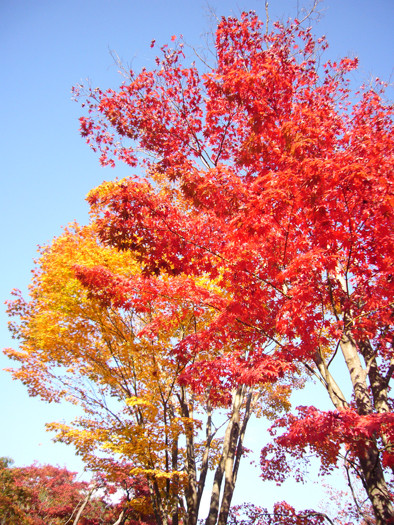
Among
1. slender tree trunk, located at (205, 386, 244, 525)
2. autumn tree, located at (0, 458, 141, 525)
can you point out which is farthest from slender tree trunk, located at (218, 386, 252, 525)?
autumn tree, located at (0, 458, 141, 525)

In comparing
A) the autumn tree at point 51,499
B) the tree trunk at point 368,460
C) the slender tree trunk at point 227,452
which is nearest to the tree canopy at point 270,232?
the tree trunk at point 368,460

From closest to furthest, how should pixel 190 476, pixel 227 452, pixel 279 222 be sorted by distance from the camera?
pixel 279 222 < pixel 190 476 < pixel 227 452

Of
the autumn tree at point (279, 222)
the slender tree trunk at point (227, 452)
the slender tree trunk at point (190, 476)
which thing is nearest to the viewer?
the autumn tree at point (279, 222)

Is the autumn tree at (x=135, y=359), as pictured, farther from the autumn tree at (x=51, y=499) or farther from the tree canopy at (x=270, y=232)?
the autumn tree at (x=51, y=499)

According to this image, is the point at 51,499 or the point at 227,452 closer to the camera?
the point at 227,452

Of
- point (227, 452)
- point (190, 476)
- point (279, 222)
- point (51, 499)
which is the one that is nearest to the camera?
point (279, 222)

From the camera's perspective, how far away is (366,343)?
7.52 meters

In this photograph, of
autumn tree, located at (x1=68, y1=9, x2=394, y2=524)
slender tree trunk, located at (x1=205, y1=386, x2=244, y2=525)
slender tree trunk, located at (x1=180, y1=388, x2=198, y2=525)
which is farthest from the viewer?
slender tree trunk, located at (x1=205, y1=386, x2=244, y2=525)

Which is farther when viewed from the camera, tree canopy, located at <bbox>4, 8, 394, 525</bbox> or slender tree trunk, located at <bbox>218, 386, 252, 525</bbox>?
slender tree trunk, located at <bbox>218, 386, 252, 525</bbox>

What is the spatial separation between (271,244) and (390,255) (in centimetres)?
181

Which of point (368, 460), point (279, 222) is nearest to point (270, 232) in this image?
point (279, 222)

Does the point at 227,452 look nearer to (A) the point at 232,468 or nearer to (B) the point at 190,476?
(A) the point at 232,468

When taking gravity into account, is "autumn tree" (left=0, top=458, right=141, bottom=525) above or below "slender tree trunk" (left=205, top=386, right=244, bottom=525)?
below

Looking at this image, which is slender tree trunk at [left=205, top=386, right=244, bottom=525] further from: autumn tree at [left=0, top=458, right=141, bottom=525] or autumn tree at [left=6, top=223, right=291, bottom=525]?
autumn tree at [left=0, top=458, right=141, bottom=525]
